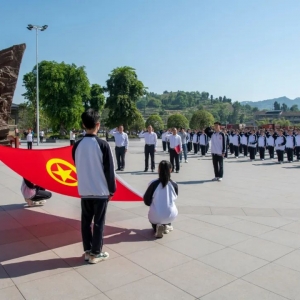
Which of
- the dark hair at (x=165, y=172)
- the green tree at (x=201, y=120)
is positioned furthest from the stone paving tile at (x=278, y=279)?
the green tree at (x=201, y=120)

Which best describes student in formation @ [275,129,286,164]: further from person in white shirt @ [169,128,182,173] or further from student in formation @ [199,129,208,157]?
person in white shirt @ [169,128,182,173]

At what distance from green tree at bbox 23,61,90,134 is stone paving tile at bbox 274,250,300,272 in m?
41.1

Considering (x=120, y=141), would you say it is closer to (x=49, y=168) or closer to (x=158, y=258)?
(x=49, y=168)

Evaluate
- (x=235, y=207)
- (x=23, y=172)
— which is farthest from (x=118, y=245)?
(x=235, y=207)

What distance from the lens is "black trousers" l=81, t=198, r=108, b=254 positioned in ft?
13.5

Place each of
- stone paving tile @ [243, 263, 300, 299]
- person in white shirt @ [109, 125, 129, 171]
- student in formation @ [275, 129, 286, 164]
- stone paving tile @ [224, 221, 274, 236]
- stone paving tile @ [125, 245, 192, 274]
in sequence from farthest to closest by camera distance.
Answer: student in formation @ [275, 129, 286, 164]
person in white shirt @ [109, 125, 129, 171]
stone paving tile @ [224, 221, 274, 236]
stone paving tile @ [125, 245, 192, 274]
stone paving tile @ [243, 263, 300, 299]

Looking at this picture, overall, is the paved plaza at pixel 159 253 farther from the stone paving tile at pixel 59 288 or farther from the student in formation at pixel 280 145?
the student in formation at pixel 280 145

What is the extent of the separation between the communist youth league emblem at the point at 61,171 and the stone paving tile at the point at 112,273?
2.00 meters

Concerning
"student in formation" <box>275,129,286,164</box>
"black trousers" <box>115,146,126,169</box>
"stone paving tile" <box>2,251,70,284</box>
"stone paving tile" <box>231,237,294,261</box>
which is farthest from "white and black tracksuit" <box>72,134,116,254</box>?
"student in formation" <box>275,129,286,164</box>

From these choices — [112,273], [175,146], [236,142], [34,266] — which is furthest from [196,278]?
[236,142]

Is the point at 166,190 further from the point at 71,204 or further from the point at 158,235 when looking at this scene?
the point at 71,204

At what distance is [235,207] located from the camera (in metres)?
7.06

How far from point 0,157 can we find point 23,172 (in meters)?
0.44

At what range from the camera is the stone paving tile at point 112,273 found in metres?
3.59
